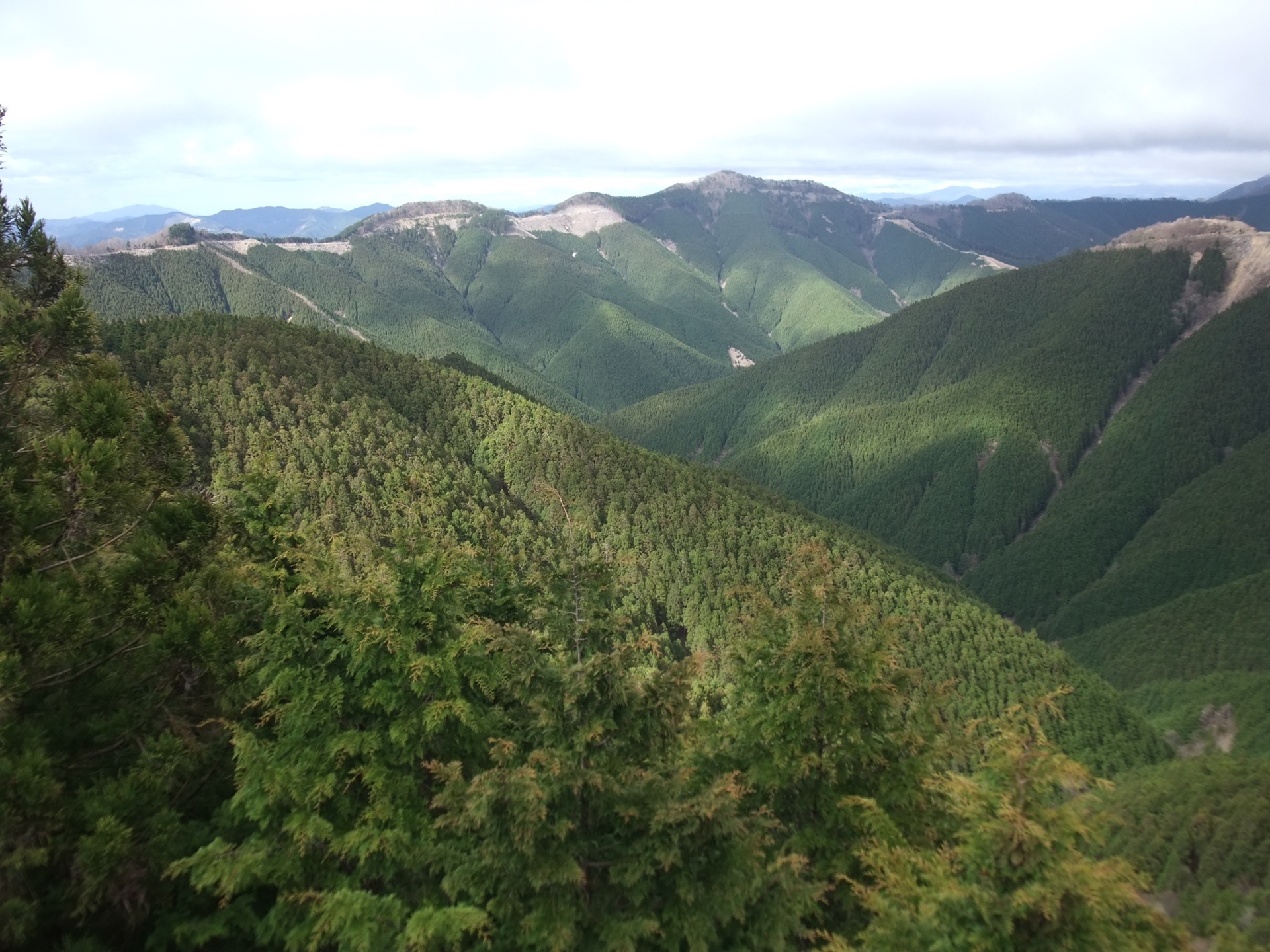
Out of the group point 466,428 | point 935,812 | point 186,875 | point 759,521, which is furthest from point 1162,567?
point 186,875

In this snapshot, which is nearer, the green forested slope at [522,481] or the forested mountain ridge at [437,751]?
Result: the forested mountain ridge at [437,751]

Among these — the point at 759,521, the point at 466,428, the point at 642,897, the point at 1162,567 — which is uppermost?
the point at 642,897

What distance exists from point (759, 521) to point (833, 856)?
4107 inches

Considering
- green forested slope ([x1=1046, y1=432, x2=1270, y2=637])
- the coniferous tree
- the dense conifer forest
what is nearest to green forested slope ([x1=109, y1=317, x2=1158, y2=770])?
the dense conifer forest

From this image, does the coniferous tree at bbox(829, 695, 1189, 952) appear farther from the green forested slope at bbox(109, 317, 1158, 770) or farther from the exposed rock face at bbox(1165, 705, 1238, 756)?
the exposed rock face at bbox(1165, 705, 1238, 756)

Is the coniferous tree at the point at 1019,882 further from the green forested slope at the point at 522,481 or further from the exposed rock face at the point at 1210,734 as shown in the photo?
the exposed rock face at the point at 1210,734

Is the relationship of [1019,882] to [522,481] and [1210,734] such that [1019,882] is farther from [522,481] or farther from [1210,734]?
[1210,734]

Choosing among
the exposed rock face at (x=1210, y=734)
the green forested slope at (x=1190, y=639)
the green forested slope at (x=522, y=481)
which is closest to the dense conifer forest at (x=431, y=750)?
the green forested slope at (x=522, y=481)

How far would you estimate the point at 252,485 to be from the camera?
22859 millimetres

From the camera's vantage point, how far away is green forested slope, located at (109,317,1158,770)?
317 feet

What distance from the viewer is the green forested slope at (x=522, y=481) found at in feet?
317

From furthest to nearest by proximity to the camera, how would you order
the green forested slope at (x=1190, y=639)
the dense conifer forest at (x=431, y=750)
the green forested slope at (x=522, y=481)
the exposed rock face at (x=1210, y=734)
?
the green forested slope at (x=1190, y=639)
the exposed rock face at (x=1210, y=734)
the green forested slope at (x=522, y=481)
the dense conifer forest at (x=431, y=750)

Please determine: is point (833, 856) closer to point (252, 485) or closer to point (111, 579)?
point (111, 579)

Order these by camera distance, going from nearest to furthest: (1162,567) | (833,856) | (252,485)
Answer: (833,856), (252,485), (1162,567)
